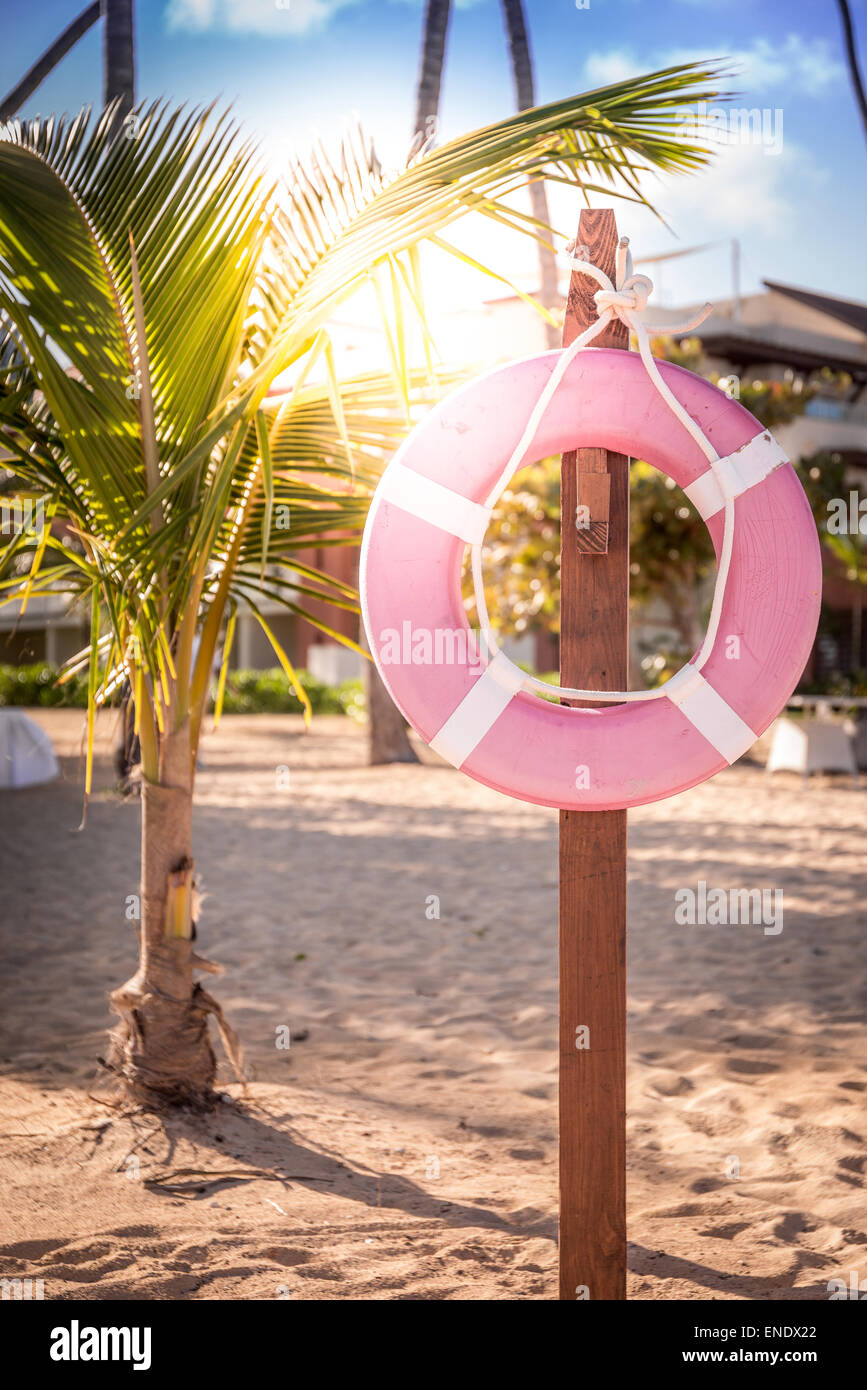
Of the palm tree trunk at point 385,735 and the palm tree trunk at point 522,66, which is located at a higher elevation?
the palm tree trunk at point 522,66

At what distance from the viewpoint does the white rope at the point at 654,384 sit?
1812mm

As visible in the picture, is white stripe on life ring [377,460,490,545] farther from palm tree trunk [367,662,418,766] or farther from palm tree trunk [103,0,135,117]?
palm tree trunk [367,662,418,766]

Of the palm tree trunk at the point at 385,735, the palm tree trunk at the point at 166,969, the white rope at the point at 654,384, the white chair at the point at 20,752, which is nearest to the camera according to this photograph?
the white rope at the point at 654,384

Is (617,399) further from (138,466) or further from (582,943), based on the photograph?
(138,466)

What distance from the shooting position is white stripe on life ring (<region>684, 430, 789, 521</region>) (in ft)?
6.04

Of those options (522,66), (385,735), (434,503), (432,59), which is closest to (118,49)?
(432,59)

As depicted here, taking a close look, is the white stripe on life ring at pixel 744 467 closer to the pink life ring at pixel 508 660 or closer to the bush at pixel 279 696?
the pink life ring at pixel 508 660

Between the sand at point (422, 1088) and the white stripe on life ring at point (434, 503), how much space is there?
4.67ft

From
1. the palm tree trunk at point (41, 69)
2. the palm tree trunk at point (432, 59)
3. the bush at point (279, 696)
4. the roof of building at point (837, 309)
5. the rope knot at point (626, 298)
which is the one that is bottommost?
the bush at point (279, 696)

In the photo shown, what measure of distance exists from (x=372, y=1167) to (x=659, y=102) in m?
2.37

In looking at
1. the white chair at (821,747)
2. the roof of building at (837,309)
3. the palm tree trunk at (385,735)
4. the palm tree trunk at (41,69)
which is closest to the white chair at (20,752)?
the palm tree trunk at (385,735)

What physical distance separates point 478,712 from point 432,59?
10.1 meters

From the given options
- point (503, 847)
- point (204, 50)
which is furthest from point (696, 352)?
point (503, 847)

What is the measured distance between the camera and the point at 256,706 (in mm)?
17984
